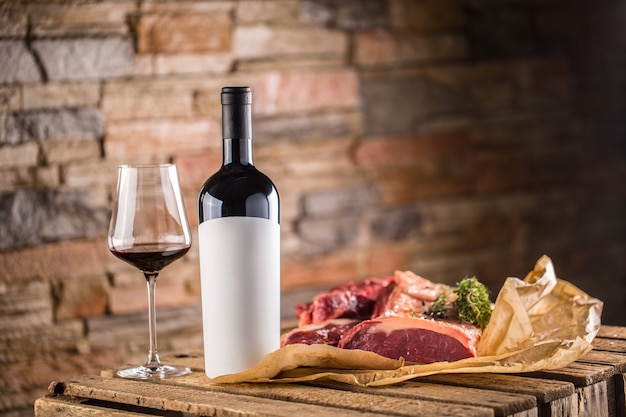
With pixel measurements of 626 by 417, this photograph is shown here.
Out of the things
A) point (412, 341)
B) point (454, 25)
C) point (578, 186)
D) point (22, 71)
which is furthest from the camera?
point (578, 186)

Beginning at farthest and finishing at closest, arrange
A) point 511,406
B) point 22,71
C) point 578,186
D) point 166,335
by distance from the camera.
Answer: point 578,186 → point 166,335 → point 22,71 → point 511,406

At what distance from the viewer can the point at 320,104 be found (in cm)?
311

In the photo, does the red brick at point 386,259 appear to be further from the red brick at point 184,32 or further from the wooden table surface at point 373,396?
the wooden table surface at point 373,396

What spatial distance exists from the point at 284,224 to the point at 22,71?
3.01 feet

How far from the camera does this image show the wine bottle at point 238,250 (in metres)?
1.38

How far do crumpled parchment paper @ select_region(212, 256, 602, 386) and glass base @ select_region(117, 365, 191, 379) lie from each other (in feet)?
0.36

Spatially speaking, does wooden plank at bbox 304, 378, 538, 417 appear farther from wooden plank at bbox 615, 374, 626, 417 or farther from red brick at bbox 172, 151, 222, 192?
red brick at bbox 172, 151, 222, 192

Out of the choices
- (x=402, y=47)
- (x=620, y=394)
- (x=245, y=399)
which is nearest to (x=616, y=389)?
(x=620, y=394)

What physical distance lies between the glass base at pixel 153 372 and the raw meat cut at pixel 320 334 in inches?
6.4

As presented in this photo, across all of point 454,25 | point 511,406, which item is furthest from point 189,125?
point 511,406

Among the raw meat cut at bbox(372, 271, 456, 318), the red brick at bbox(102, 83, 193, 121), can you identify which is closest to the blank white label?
the raw meat cut at bbox(372, 271, 456, 318)

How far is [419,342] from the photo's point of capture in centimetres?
144

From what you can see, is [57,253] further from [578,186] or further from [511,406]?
[578,186]

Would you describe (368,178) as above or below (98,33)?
below
